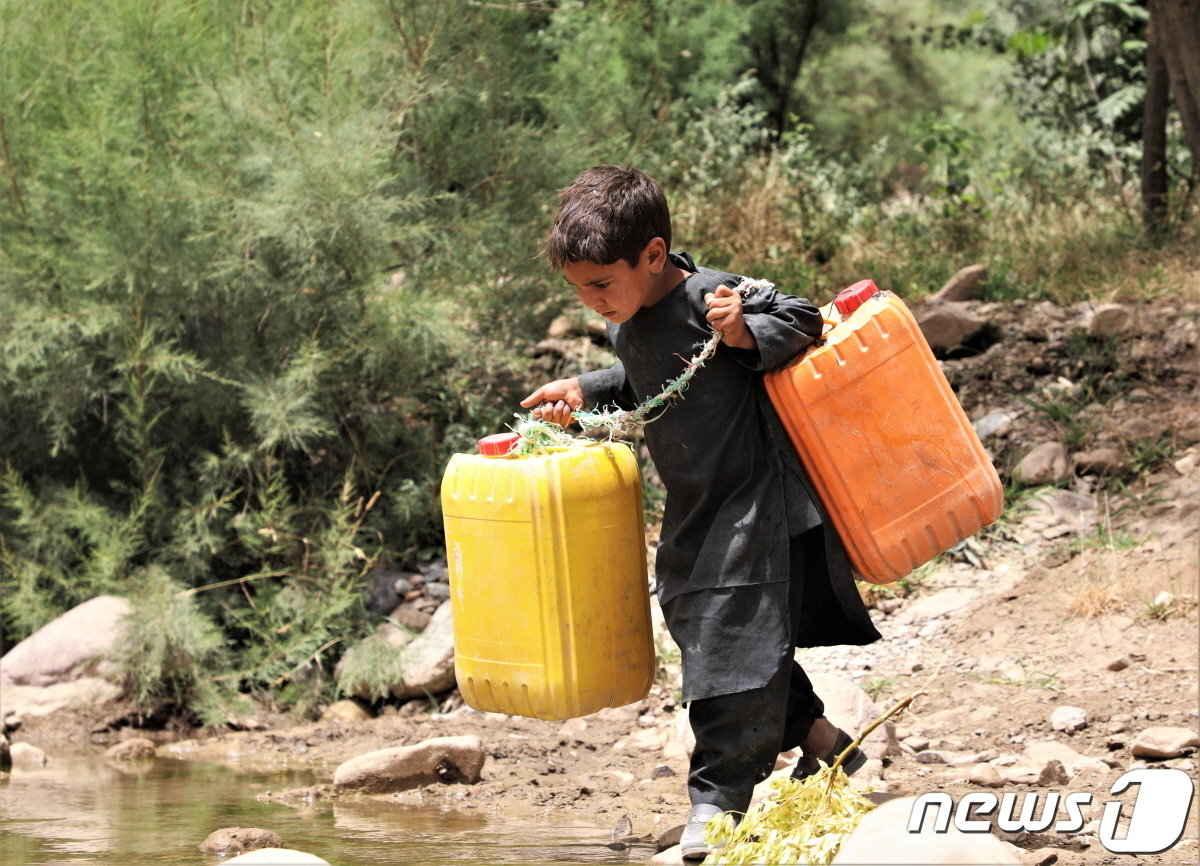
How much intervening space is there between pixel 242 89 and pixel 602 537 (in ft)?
12.4

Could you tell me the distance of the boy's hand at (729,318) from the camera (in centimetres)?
298

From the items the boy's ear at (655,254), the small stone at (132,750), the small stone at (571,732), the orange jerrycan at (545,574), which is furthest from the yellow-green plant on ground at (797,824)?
the small stone at (132,750)

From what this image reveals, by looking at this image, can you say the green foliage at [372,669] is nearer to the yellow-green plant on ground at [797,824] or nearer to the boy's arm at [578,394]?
the boy's arm at [578,394]

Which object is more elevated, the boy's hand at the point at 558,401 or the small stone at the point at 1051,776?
the boy's hand at the point at 558,401

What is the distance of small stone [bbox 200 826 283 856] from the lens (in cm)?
341

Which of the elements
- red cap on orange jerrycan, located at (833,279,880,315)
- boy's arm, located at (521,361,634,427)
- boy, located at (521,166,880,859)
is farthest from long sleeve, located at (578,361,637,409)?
red cap on orange jerrycan, located at (833,279,880,315)

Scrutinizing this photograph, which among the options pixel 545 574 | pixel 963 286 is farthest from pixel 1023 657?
pixel 963 286

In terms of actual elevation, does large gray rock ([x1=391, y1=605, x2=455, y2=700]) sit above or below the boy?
below

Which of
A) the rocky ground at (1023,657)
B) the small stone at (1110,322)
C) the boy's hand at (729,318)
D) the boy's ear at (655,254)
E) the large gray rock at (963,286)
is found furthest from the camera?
the large gray rock at (963,286)

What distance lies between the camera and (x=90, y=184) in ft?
19.8

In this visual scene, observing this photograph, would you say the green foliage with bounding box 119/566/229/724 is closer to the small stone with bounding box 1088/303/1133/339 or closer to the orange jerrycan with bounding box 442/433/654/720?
the orange jerrycan with bounding box 442/433/654/720

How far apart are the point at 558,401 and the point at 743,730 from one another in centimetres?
94

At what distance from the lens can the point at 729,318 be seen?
9.76 ft

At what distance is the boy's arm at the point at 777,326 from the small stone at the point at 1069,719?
1927 millimetres
